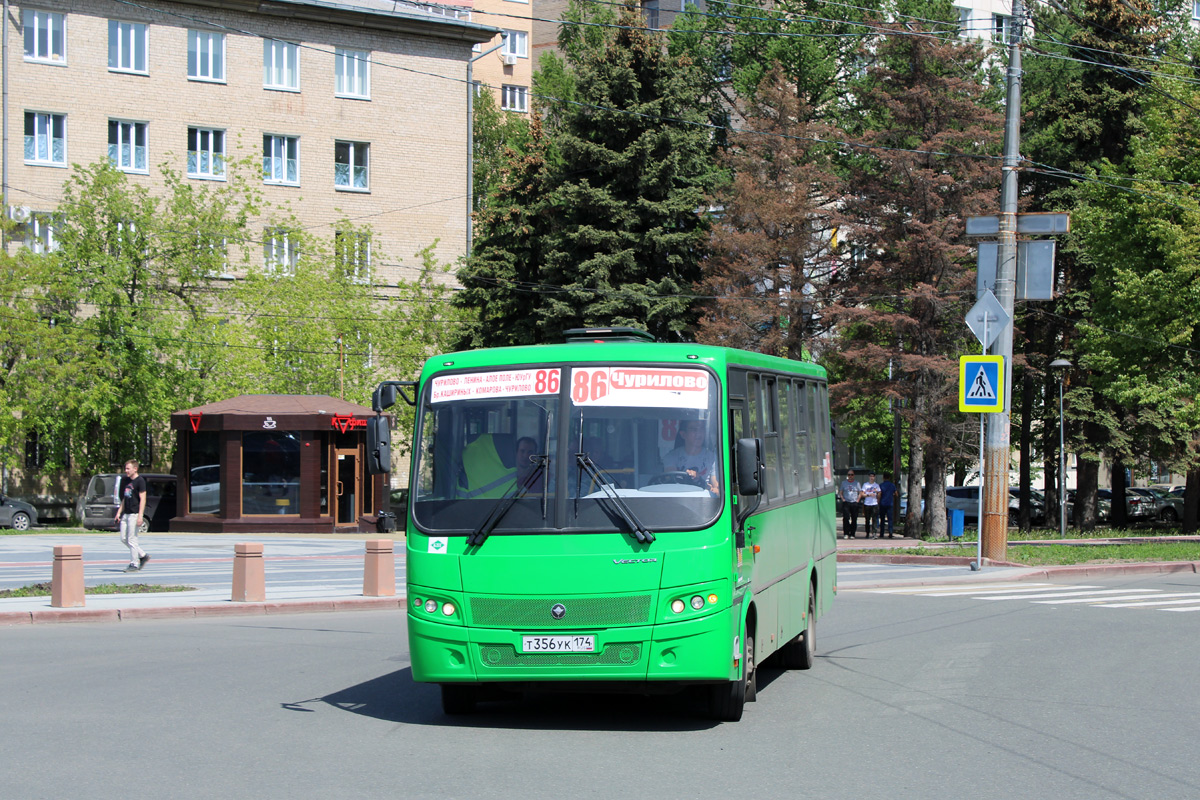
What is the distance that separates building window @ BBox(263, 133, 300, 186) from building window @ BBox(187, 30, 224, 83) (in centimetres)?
307

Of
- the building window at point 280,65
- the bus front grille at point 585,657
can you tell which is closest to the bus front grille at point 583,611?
the bus front grille at point 585,657

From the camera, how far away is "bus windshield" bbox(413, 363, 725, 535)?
8.73 meters

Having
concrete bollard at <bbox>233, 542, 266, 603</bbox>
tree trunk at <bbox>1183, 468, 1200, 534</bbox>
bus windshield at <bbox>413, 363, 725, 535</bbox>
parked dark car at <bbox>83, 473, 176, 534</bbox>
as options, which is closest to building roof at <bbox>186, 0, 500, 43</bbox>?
parked dark car at <bbox>83, 473, 176, 534</bbox>

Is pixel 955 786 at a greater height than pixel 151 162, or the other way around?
pixel 151 162

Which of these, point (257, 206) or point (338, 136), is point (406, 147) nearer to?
point (338, 136)

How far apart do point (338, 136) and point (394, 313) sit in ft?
27.0

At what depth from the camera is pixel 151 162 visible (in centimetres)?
5019

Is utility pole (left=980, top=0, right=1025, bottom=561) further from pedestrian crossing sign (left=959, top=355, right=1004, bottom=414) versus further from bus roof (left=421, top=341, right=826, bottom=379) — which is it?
bus roof (left=421, top=341, right=826, bottom=379)

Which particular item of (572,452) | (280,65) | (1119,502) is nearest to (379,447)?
(572,452)

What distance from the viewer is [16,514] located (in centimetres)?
4347

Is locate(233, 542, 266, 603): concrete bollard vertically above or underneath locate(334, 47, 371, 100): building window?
underneath

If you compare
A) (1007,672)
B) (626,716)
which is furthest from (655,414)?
(1007,672)

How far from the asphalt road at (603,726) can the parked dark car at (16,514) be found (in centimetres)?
3175

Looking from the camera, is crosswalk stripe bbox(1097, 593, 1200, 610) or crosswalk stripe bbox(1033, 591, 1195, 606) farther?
crosswalk stripe bbox(1033, 591, 1195, 606)
